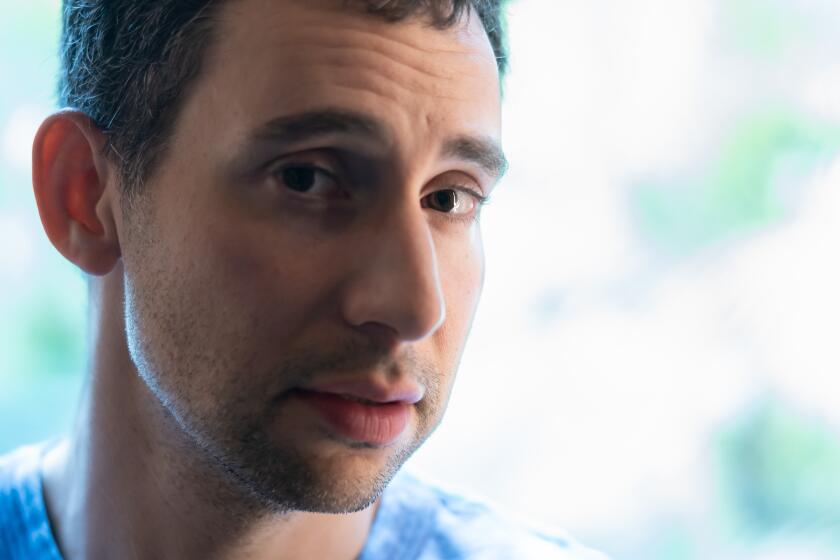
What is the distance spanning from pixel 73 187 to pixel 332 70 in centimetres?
40

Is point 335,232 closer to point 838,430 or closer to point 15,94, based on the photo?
point 15,94

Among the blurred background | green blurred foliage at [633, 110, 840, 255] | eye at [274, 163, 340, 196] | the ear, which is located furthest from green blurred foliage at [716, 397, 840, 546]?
the ear

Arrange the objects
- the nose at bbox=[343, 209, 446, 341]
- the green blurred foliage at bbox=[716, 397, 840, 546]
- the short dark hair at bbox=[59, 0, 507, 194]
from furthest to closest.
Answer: the green blurred foliage at bbox=[716, 397, 840, 546] → the short dark hair at bbox=[59, 0, 507, 194] → the nose at bbox=[343, 209, 446, 341]

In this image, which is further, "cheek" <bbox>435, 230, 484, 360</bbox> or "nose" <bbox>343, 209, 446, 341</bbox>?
"cheek" <bbox>435, 230, 484, 360</bbox>

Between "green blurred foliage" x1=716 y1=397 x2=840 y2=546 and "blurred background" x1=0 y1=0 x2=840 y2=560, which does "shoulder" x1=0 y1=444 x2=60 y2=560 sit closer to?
"blurred background" x1=0 y1=0 x2=840 y2=560

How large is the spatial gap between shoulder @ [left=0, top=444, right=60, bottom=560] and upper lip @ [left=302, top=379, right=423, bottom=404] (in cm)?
50

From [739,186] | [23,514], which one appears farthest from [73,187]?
[739,186]

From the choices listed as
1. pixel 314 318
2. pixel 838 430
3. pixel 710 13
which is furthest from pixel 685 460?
pixel 314 318

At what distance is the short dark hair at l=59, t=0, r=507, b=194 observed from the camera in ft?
3.48

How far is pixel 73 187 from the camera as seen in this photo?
3.84 feet

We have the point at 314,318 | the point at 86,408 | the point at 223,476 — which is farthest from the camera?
the point at 86,408

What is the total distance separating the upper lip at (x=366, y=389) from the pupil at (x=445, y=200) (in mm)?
227

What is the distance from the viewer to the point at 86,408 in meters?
1.24

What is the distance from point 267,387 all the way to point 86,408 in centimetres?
38
